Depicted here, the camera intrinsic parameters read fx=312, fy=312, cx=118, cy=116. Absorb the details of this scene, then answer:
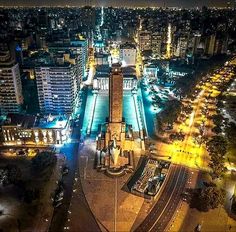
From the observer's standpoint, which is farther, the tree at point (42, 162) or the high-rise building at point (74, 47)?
the high-rise building at point (74, 47)

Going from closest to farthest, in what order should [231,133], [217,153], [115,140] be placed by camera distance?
[115,140] < [217,153] < [231,133]

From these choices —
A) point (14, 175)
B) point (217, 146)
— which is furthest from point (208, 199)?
point (14, 175)

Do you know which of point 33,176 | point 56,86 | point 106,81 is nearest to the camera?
point 33,176

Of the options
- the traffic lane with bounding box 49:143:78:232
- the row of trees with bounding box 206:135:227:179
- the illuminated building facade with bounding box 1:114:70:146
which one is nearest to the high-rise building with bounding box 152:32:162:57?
the row of trees with bounding box 206:135:227:179

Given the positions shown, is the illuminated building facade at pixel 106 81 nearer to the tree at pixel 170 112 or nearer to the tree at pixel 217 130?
the tree at pixel 170 112

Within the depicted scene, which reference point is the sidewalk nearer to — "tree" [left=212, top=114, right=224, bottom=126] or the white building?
"tree" [left=212, top=114, right=224, bottom=126]

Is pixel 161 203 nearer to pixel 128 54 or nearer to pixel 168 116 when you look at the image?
pixel 168 116

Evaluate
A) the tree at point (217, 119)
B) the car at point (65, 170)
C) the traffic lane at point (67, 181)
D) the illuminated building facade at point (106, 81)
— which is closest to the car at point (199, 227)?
the traffic lane at point (67, 181)
